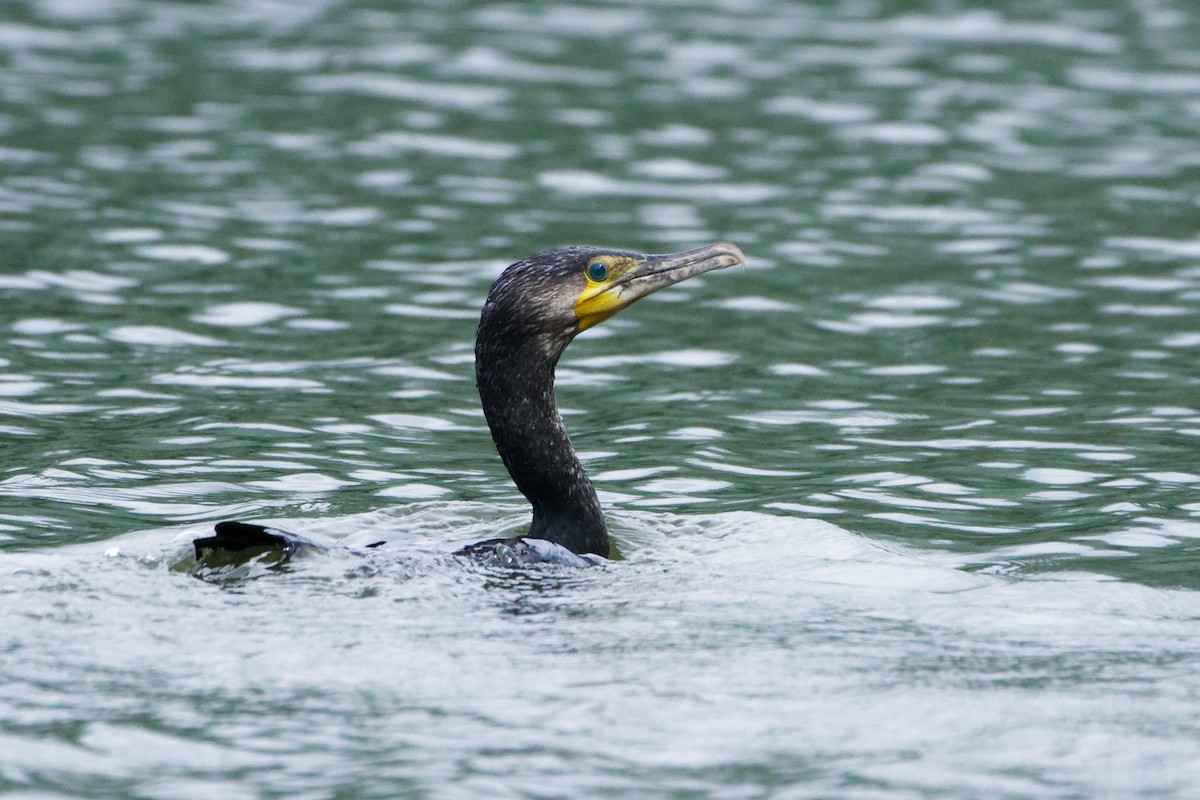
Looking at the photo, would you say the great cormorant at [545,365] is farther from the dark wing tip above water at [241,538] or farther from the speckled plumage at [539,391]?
the dark wing tip above water at [241,538]

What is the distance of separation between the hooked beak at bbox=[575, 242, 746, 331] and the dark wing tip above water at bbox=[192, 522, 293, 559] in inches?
65.6

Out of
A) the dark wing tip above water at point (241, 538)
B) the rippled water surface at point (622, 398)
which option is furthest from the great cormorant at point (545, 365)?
the dark wing tip above water at point (241, 538)

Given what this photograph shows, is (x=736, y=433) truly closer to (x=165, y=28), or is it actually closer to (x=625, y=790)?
(x=625, y=790)

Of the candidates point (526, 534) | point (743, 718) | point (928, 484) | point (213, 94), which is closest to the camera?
point (743, 718)

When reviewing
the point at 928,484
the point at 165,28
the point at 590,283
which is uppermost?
the point at 165,28

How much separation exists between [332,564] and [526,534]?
137cm

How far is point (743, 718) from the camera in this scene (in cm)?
499

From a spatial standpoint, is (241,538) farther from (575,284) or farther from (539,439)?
(575,284)

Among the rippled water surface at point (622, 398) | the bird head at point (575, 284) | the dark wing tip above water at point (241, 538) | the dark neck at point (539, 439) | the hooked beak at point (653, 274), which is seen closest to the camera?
the rippled water surface at point (622, 398)

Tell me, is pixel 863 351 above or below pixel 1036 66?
below

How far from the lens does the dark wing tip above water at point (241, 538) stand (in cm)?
580

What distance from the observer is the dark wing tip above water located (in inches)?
228

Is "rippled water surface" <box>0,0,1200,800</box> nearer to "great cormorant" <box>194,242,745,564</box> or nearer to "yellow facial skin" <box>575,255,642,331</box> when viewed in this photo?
"great cormorant" <box>194,242,745,564</box>

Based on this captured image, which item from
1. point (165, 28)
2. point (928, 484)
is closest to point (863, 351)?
point (928, 484)
